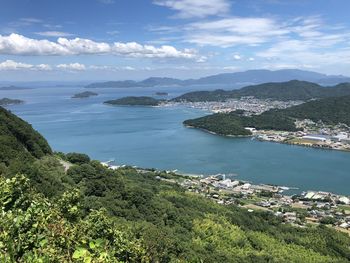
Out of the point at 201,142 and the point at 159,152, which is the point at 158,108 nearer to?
the point at 201,142

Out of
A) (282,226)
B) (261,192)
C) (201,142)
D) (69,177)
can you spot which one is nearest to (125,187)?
(69,177)

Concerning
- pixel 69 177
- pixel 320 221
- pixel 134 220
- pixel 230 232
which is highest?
pixel 69 177

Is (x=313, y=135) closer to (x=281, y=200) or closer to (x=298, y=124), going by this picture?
(x=298, y=124)

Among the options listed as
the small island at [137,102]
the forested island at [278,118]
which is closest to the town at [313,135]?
the forested island at [278,118]

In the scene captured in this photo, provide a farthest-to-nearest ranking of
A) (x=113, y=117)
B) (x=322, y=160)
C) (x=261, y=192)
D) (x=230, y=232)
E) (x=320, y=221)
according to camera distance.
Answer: (x=113, y=117)
(x=322, y=160)
(x=261, y=192)
(x=320, y=221)
(x=230, y=232)

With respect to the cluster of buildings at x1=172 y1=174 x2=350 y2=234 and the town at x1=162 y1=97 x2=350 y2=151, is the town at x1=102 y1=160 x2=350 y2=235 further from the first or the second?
the town at x1=162 y1=97 x2=350 y2=151

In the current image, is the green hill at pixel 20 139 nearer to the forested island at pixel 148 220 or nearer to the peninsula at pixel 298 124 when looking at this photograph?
the forested island at pixel 148 220
